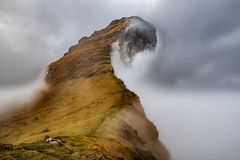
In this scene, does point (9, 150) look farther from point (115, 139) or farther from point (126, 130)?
point (126, 130)

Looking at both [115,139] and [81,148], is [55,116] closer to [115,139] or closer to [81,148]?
[115,139]

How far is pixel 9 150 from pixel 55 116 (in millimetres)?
130705

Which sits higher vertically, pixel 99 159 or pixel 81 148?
Result: pixel 81 148

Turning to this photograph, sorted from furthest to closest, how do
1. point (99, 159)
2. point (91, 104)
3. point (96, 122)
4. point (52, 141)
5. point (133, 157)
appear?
point (91, 104) → point (96, 122) → point (133, 157) → point (52, 141) → point (99, 159)

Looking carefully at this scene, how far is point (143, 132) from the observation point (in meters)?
144

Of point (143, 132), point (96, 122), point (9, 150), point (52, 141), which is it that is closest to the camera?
point (9, 150)

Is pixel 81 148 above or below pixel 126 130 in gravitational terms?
below

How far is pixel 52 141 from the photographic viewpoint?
239 feet

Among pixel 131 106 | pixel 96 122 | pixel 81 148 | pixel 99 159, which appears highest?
pixel 131 106

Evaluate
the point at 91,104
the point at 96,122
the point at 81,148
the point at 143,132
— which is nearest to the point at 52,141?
the point at 81,148

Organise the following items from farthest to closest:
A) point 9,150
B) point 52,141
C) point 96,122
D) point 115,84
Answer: point 115,84 < point 96,122 < point 52,141 < point 9,150

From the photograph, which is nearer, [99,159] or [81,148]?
[99,159]

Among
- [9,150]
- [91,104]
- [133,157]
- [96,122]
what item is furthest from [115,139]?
[91,104]

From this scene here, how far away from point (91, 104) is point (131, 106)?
2936 cm
